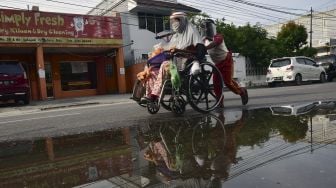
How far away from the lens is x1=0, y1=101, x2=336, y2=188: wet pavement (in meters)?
2.37

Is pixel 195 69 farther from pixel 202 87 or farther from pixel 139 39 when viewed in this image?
pixel 139 39

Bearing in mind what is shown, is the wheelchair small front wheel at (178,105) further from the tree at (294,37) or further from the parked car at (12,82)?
the tree at (294,37)

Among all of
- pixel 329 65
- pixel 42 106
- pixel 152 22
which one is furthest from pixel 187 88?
pixel 152 22

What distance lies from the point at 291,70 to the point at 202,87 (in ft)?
45.5

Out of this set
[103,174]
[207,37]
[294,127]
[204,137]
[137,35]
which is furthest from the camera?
[137,35]

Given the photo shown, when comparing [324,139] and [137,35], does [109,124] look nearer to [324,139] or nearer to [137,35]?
[324,139]

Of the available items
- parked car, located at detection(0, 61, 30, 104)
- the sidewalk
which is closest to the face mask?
the sidewalk

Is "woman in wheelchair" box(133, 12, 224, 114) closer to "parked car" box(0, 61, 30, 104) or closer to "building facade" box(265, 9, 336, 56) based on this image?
"parked car" box(0, 61, 30, 104)

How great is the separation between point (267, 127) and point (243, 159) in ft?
4.77

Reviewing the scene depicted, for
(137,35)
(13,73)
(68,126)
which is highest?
(137,35)

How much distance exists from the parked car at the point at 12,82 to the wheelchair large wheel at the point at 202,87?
1024cm

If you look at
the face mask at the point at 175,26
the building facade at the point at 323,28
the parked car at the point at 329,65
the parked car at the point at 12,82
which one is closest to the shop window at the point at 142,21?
the parked car at the point at 329,65

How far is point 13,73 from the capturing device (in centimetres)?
1379

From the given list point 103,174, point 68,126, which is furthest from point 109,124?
point 103,174
